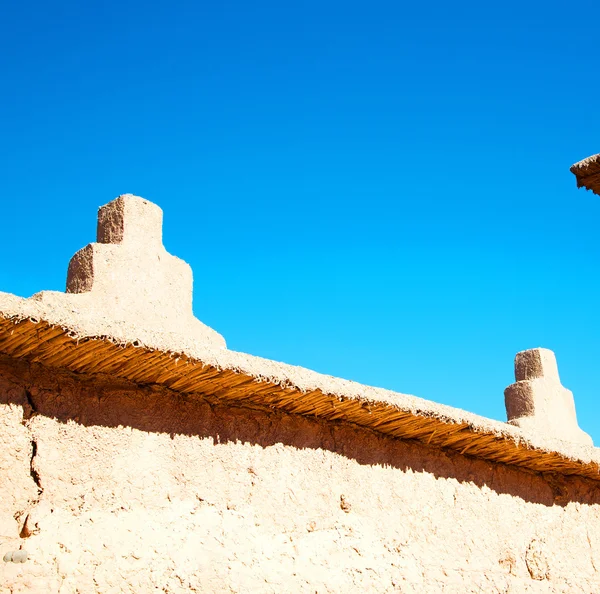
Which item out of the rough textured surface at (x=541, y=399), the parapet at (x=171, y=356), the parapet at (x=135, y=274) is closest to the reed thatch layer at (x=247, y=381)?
the parapet at (x=171, y=356)

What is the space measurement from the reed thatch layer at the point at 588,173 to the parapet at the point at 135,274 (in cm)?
265

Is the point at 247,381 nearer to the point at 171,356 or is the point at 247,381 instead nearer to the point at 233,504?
the point at 171,356

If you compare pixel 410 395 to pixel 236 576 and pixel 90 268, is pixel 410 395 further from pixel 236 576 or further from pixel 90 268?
pixel 90 268

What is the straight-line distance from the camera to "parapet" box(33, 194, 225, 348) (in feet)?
19.0

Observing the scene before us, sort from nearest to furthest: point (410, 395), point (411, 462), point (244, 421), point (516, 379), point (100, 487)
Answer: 1. point (100, 487)
2. point (244, 421)
3. point (410, 395)
4. point (411, 462)
5. point (516, 379)

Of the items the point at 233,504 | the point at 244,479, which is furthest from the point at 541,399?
the point at 233,504

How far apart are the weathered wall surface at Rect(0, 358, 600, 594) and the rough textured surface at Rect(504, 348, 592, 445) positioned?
3136mm

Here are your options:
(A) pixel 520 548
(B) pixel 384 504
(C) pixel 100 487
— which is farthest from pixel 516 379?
(C) pixel 100 487

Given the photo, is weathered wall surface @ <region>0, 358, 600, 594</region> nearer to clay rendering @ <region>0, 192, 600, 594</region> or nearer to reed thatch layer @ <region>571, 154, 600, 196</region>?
clay rendering @ <region>0, 192, 600, 594</region>

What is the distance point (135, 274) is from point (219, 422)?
243 centimetres

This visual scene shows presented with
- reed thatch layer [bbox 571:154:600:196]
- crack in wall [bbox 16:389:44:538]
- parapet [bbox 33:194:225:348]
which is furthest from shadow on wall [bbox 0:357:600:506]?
reed thatch layer [bbox 571:154:600:196]

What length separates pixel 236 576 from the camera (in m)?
3.65

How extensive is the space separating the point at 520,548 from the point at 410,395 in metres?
1.45

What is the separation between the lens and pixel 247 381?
3752 millimetres
